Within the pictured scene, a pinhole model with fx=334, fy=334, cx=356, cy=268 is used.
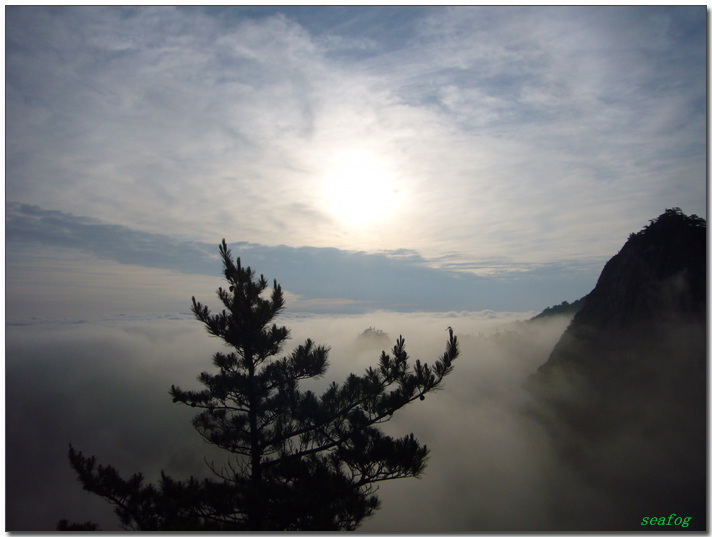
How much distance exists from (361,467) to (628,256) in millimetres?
29218

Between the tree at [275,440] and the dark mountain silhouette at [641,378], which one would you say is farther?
the dark mountain silhouette at [641,378]

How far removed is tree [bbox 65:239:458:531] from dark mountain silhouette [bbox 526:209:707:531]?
1524cm

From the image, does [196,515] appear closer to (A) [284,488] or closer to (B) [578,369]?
(A) [284,488]

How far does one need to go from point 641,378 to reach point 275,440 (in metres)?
27.7

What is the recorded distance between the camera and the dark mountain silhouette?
19656 mm

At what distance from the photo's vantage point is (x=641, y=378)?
23.9 meters

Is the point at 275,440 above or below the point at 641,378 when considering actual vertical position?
above

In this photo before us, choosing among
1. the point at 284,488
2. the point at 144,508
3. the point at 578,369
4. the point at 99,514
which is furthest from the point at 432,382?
the point at 99,514

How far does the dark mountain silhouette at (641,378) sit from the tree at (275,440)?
15240 mm

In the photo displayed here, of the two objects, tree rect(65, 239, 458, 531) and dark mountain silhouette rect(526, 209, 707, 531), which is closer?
tree rect(65, 239, 458, 531)

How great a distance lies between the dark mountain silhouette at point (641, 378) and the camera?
19.7 m

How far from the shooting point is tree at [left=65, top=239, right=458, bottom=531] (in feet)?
22.3

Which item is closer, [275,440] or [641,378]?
[275,440]

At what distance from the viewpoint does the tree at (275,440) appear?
6.81m
